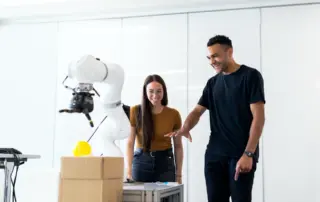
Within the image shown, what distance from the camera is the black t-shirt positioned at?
6.25 feet

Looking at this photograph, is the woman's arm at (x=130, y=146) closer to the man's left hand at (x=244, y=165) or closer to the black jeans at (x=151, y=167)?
the black jeans at (x=151, y=167)

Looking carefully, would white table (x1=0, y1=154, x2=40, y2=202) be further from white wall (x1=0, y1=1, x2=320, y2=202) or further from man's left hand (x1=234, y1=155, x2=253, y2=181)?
white wall (x1=0, y1=1, x2=320, y2=202)

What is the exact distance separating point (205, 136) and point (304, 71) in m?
1.11

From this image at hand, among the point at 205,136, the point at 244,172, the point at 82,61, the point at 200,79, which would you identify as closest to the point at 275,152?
the point at 205,136

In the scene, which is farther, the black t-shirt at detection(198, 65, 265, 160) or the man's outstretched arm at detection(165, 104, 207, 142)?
the man's outstretched arm at detection(165, 104, 207, 142)

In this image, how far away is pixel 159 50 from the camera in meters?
4.01

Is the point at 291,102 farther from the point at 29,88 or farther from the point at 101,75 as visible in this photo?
the point at 29,88

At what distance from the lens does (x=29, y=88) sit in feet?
14.4

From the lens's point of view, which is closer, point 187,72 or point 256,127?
point 256,127

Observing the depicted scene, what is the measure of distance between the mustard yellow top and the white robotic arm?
59cm

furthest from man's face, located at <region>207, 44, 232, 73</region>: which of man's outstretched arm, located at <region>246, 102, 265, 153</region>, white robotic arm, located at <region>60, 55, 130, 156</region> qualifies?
white robotic arm, located at <region>60, 55, 130, 156</region>

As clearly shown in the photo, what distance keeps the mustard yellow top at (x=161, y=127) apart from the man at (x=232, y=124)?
0.61 metres

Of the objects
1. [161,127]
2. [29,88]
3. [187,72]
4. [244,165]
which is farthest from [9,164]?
[29,88]

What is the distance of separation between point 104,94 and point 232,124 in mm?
666
